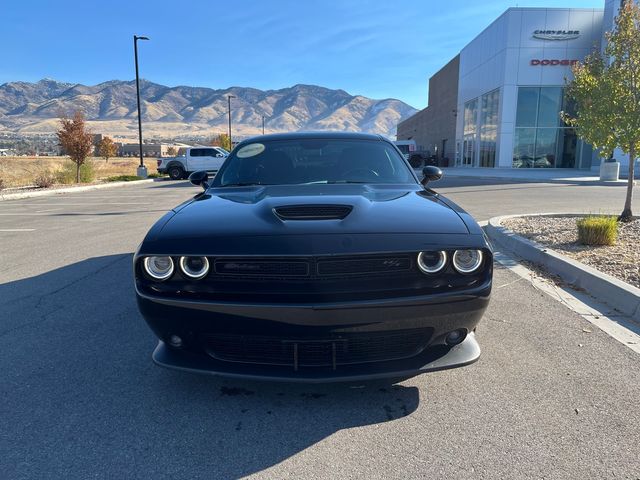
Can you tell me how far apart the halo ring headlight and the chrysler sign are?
33.8m

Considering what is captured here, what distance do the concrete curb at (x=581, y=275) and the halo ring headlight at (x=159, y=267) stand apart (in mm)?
3791

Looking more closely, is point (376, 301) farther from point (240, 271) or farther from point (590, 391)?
point (590, 391)

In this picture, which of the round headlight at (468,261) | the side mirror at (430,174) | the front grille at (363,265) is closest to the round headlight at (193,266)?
the front grille at (363,265)

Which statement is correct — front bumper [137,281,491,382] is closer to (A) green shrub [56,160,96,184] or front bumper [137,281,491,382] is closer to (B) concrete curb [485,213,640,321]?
(B) concrete curb [485,213,640,321]

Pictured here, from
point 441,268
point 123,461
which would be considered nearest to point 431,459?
point 441,268

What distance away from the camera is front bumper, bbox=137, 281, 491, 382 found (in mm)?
2268

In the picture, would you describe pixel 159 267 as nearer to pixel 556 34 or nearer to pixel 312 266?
pixel 312 266

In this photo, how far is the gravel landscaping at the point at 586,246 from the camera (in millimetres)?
5105

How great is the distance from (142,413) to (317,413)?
97 cm

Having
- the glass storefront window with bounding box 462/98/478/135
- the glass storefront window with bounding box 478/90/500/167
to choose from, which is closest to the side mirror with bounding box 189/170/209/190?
the glass storefront window with bounding box 478/90/500/167

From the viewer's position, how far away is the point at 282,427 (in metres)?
2.44

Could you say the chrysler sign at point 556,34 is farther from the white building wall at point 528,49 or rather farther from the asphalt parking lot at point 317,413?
the asphalt parking lot at point 317,413

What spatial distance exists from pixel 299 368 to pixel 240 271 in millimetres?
583

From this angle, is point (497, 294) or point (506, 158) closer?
point (497, 294)
